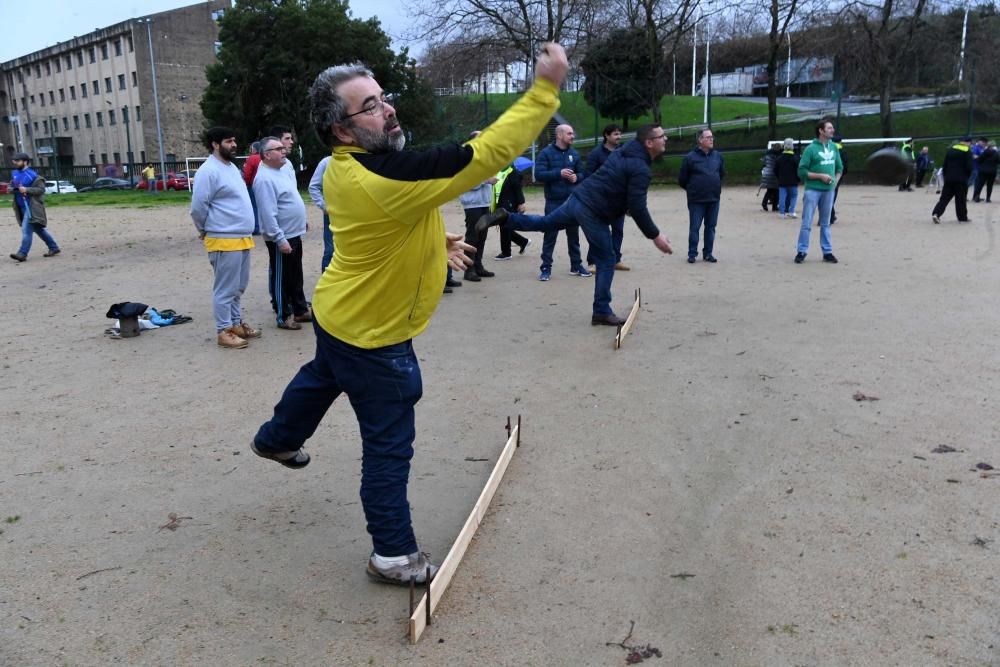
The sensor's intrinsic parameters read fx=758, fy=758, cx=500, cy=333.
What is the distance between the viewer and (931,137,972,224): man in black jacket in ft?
46.8

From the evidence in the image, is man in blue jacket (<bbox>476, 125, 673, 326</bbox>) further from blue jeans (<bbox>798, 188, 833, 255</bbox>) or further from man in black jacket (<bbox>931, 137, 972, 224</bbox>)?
man in black jacket (<bbox>931, 137, 972, 224</bbox>)

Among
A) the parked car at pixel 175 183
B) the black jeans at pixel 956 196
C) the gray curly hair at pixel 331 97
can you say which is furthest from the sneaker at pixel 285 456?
the parked car at pixel 175 183

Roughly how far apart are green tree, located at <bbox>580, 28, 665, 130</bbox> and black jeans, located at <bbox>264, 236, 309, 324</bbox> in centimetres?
2695

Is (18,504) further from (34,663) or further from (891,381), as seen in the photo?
(891,381)

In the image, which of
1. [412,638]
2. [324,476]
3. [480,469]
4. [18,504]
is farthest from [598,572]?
[18,504]

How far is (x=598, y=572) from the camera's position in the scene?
331cm

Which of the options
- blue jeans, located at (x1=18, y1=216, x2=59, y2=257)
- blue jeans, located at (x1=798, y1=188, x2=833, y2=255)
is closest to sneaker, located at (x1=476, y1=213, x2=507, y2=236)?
blue jeans, located at (x1=798, y1=188, x2=833, y2=255)

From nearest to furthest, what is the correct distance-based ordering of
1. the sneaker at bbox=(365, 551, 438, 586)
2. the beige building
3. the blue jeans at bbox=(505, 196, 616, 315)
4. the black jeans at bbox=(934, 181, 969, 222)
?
the sneaker at bbox=(365, 551, 438, 586), the blue jeans at bbox=(505, 196, 616, 315), the black jeans at bbox=(934, 181, 969, 222), the beige building

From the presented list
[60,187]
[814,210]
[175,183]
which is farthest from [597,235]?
[60,187]

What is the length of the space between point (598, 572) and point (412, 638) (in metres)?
0.90

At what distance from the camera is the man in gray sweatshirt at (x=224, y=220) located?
6660 millimetres

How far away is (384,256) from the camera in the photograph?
2.95 m

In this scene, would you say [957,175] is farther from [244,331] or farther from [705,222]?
[244,331]

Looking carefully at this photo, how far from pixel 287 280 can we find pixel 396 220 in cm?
515
